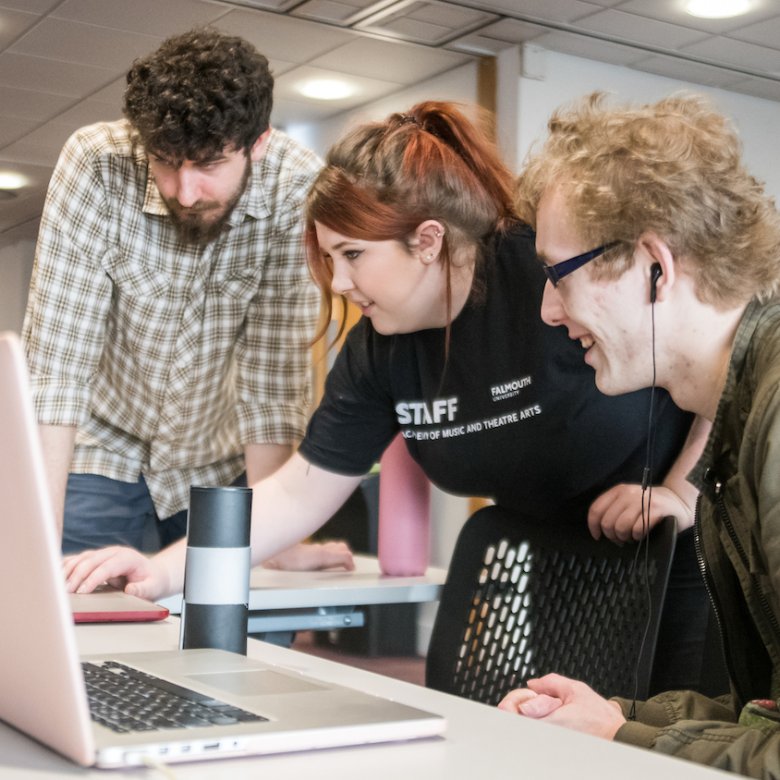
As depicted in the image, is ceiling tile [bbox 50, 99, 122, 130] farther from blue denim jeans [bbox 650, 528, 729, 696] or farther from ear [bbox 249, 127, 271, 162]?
blue denim jeans [bbox 650, 528, 729, 696]

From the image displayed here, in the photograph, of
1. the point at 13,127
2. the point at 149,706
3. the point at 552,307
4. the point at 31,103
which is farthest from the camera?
the point at 13,127

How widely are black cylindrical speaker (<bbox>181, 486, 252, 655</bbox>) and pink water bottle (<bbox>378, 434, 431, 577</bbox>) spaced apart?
0.82 meters

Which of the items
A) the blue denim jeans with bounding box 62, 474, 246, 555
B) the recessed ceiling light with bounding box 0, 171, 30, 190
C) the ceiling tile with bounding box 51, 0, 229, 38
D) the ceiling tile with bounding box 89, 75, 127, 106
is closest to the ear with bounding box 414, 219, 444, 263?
the blue denim jeans with bounding box 62, 474, 246, 555

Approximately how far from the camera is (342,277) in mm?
1649

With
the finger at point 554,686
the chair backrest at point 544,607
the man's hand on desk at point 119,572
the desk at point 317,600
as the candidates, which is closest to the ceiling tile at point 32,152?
the desk at point 317,600

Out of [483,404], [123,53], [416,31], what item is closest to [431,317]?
[483,404]

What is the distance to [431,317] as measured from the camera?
1612mm

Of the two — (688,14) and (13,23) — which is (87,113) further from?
(688,14)

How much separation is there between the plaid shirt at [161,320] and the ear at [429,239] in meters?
0.44

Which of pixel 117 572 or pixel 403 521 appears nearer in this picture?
pixel 117 572

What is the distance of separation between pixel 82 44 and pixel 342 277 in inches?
143

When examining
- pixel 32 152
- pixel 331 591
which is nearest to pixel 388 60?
pixel 32 152

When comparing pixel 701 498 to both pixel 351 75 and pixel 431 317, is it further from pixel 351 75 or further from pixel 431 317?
pixel 351 75

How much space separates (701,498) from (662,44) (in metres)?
4.10
